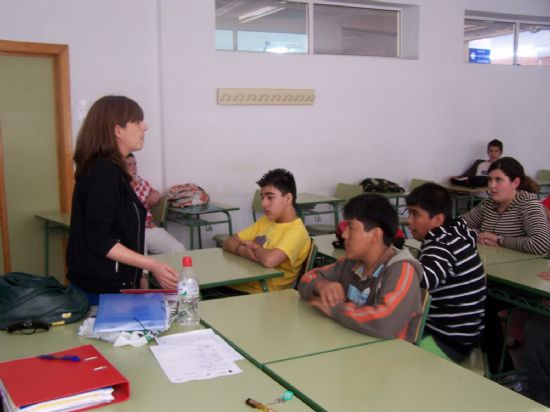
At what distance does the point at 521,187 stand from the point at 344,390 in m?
2.58

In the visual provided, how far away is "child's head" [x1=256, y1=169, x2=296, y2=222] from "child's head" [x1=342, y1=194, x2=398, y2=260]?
3.26 feet

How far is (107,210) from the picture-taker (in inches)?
84.7

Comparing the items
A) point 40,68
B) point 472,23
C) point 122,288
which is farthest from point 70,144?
point 472,23

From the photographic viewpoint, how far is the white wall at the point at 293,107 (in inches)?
211

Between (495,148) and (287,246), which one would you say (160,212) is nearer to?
(287,246)

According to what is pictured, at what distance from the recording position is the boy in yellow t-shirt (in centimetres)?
303

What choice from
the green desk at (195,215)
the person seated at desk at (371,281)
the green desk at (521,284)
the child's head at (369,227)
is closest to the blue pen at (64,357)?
the person seated at desk at (371,281)

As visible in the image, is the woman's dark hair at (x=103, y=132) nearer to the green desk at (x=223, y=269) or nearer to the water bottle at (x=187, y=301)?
the water bottle at (x=187, y=301)

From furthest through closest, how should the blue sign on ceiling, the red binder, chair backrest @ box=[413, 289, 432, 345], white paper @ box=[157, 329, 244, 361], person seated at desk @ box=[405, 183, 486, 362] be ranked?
1. the blue sign on ceiling
2. person seated at desk @ box=[405, 183, 486, 362]
3. chair backrest @ box=[413, 289, 432, 345]
4. white paper @ box=[157, 329, 244, 361]
5. the red binder

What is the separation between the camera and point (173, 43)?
5.55 metres

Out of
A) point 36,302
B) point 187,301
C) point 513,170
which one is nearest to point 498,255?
point 513,170

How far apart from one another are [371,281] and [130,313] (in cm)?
89

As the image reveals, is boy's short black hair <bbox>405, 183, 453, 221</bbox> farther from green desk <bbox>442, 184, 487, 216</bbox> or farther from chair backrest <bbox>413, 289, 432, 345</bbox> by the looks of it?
green desk <bbox>442, 184, 487, 216</bbox>

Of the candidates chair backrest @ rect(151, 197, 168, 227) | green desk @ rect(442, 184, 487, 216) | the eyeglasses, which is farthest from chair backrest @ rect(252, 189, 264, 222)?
the eyeglasses
